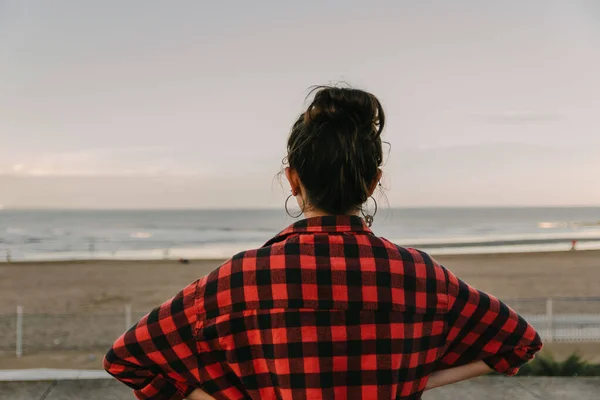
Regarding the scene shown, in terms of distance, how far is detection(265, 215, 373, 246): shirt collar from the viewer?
113 centimetres

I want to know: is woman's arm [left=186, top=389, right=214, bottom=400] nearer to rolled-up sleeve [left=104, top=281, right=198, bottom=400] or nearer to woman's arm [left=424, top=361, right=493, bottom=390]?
rolled-up sleeve [left=104, top=281, right=198, bottom=400]

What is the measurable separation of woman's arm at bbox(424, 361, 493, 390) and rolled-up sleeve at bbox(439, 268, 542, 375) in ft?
0.04

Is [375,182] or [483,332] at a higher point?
[375,182]

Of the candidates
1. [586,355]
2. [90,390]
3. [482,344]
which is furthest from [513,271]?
[482,344]

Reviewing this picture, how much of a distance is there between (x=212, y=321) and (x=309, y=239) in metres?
0.26

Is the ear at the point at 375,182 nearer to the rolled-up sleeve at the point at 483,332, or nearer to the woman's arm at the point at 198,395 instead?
the rolled-up sleeve at the point at 483,332

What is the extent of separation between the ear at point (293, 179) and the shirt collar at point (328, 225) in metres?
0.08

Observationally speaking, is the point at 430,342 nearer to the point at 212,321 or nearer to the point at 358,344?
the point at 358,344

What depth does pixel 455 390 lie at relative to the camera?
362 cm

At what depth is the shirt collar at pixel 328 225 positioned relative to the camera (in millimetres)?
1132

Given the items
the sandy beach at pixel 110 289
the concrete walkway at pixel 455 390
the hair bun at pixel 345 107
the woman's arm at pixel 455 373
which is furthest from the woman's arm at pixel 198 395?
the sandy beach at pixel 110 289

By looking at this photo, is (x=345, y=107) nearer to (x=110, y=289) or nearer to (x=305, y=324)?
(x=305, y=324)

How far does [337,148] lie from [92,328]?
8.08 metres

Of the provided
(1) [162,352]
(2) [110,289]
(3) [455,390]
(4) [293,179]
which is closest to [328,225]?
(4) [293,179]
